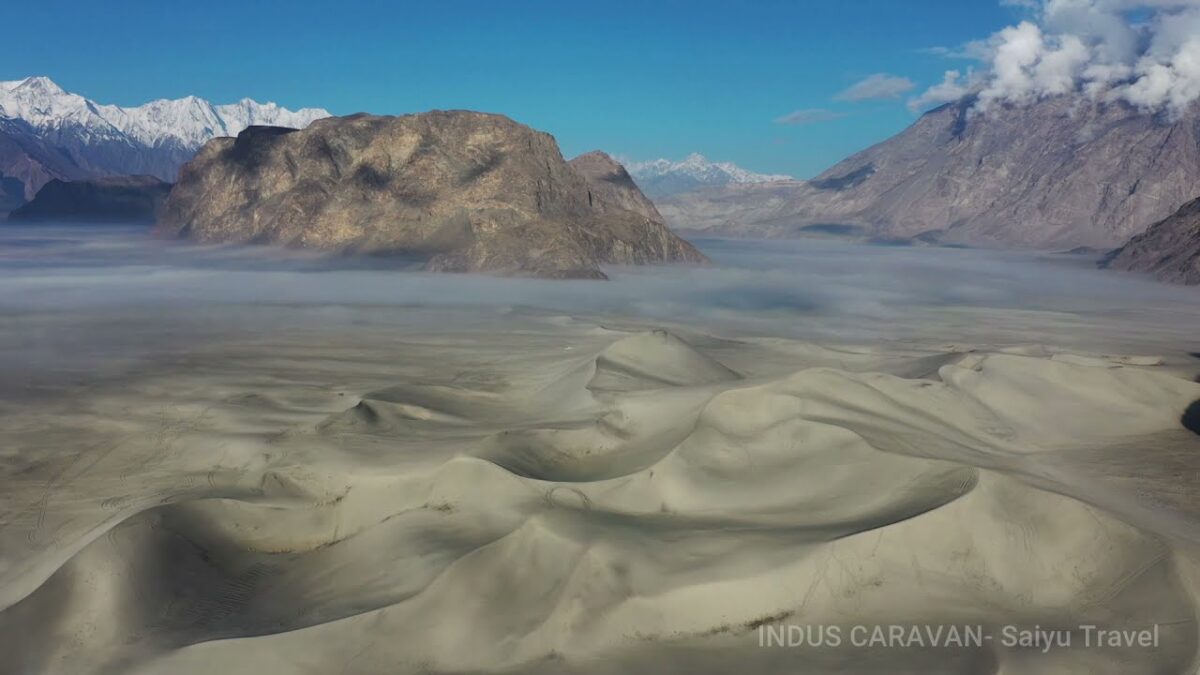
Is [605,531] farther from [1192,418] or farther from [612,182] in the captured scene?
[612,182]

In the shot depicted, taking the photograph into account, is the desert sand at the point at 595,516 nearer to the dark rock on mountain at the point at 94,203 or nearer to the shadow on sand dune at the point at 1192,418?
the shadow on sand dune at the point at 1192,418

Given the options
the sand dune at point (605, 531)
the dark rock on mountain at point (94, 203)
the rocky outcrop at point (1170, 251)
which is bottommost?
the sand dune at point (605, 531)

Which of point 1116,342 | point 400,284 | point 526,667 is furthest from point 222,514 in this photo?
point 400,284

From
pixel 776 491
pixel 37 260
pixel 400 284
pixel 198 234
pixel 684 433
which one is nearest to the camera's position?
pixel 776 491

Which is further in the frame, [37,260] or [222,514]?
[37,260]

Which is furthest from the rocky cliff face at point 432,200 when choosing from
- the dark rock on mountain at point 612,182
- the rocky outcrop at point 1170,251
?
the rocky outcrop at point 1170,251

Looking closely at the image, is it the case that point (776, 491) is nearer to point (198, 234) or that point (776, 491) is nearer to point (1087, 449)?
point (1087, 449)
